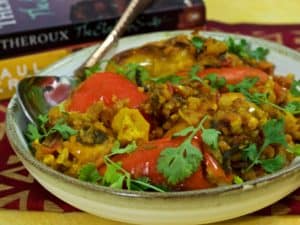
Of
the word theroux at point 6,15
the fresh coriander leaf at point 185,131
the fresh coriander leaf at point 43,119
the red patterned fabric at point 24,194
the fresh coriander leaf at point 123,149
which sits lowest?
the red patterned fabric at point 24,194

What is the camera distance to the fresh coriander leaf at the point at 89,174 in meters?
0.87

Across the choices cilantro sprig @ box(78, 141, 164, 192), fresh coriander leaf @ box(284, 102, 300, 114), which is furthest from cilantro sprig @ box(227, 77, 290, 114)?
cilantro sprig @ box(78, 141, 164, 192)

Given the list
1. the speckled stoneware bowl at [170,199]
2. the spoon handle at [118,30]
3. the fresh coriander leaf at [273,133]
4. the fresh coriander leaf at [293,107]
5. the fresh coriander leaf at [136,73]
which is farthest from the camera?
the spoon handle at [118,30]

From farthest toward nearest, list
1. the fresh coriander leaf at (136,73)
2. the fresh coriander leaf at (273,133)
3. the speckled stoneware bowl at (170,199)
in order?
1. the fresh coriander leaf at (136,73)
2. the fresh coriander leaf at (273,133)
3. the speckled stoneware bowl at (170,199)

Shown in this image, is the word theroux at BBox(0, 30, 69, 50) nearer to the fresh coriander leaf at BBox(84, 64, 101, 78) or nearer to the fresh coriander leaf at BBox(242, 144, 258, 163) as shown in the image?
the fresh coriander leaf at BBox(84, 64, 101, 78)

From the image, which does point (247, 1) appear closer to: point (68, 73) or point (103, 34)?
point (103, 34)

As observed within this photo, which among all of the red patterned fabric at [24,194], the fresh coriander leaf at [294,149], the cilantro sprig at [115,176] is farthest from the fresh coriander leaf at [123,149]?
the fresh coriander leaf at [294,149]

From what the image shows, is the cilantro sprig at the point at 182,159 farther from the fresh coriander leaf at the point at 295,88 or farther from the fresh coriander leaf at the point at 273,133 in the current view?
the fresh coriander leaf at the point at 295,88

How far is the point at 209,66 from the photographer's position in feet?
3.68

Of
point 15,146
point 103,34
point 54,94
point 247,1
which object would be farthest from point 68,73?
point 247,1

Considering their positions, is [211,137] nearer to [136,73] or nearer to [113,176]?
[113,176]

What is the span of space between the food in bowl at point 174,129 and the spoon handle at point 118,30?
0.12 m

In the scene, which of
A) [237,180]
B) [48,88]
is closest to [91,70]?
[48,88]

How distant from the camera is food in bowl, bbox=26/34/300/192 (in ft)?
2.81
